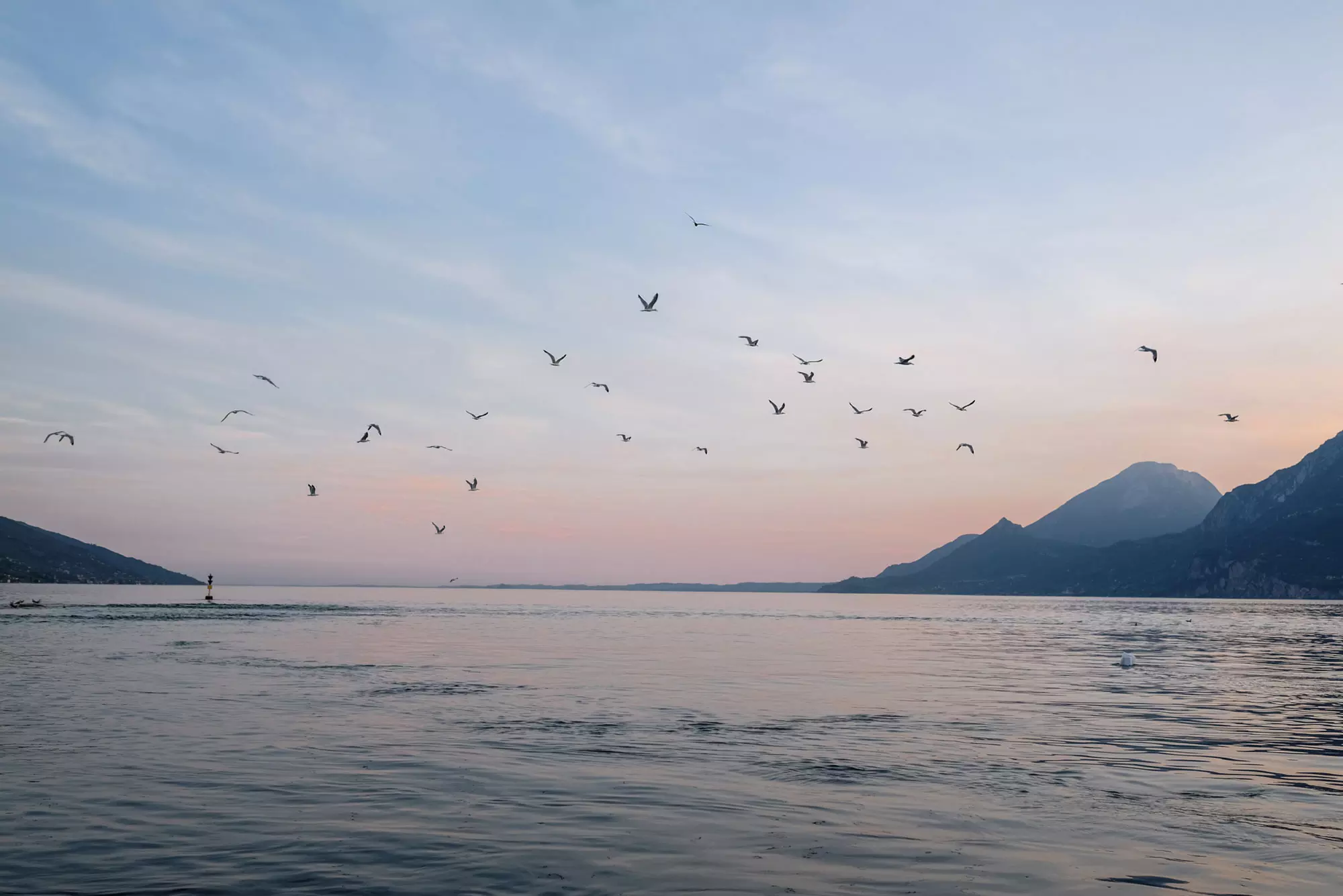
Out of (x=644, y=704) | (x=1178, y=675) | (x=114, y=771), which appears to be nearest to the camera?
(x=114, y=771)

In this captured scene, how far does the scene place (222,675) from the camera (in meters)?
40.1

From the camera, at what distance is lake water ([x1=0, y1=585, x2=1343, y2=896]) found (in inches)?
545

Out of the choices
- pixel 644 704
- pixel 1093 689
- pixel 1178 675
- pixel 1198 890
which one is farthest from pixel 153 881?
pixel 1178 675

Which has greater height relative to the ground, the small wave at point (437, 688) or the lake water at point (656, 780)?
the lake water at point (656, 780)

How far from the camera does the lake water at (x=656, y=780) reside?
1384 centimetres

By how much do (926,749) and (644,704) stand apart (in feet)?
37.9

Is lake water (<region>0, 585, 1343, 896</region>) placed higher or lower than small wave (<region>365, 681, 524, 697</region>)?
higher

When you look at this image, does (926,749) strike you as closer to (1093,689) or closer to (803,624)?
(1093,689)

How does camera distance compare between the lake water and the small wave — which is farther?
the small wave

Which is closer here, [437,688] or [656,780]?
[656,780]

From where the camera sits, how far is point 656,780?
66.3 feet

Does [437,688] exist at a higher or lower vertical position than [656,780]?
lower

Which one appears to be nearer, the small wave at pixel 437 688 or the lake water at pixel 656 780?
the lake water at pixel 656 780

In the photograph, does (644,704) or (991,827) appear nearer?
(991,827)
